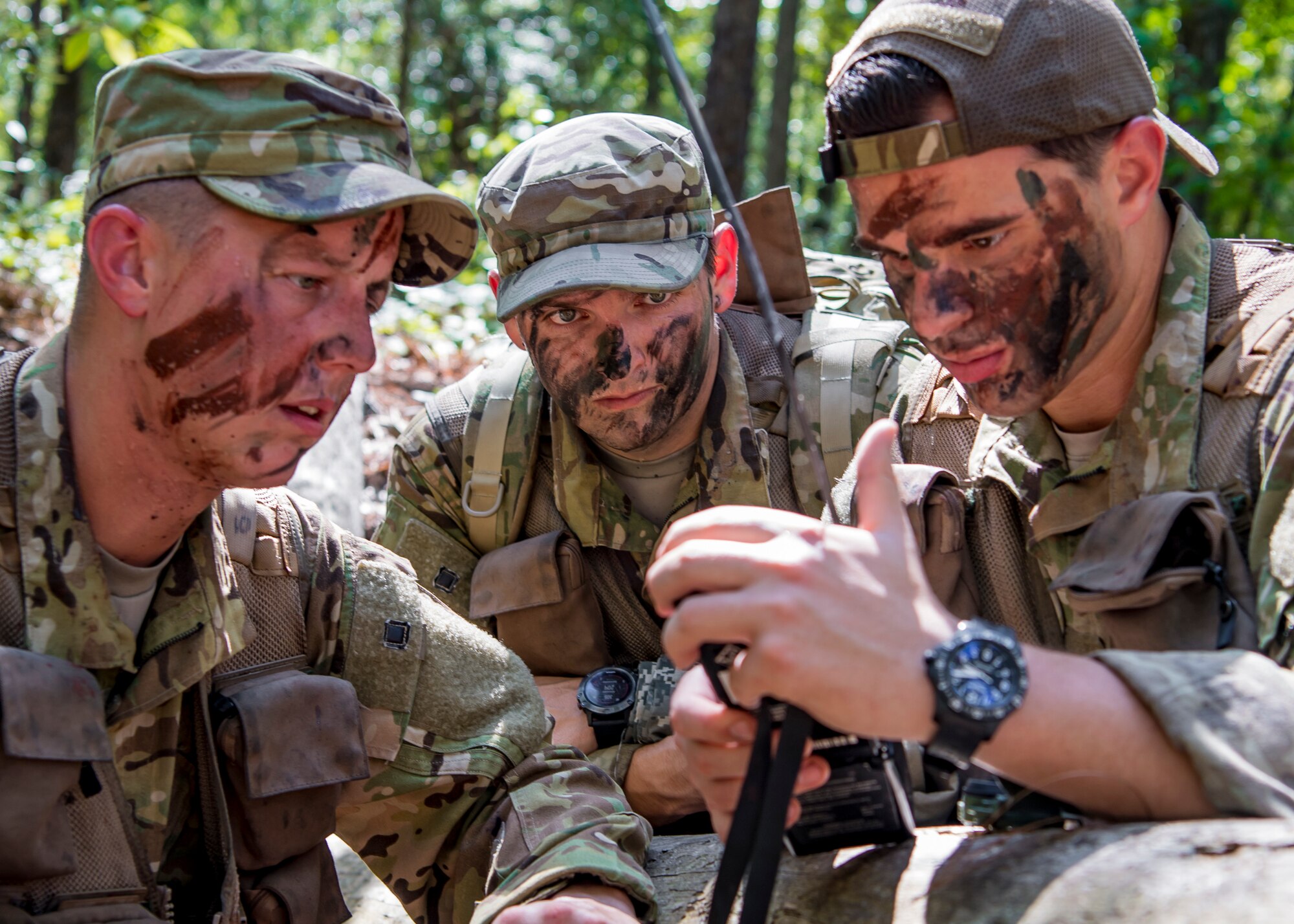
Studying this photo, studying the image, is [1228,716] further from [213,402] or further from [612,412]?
[612,412]

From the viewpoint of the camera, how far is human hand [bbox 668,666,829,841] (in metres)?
2.01

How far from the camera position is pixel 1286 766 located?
Result: 6.01 feet

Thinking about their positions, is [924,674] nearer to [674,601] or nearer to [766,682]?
[766,682]

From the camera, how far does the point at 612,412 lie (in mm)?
4074

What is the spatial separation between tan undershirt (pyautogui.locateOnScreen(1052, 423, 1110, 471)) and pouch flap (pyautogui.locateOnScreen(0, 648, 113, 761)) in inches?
89.6

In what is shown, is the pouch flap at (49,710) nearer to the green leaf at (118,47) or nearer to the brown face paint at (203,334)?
the brown face paint at (203,334)

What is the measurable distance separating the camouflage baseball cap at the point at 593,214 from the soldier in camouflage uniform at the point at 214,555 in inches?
40.2

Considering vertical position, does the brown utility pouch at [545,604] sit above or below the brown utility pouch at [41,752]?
below

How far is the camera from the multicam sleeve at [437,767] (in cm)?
293

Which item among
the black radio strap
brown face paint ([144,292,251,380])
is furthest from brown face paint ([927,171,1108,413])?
brown face paint ([144,292,251,380])

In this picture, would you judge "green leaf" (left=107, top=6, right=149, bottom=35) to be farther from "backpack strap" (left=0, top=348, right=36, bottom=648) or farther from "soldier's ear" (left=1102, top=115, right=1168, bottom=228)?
"soldier's ear" (left=1102, top=115, right=1168, bottom=228)

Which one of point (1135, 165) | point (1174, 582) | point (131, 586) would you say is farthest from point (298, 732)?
point (1135, 165)

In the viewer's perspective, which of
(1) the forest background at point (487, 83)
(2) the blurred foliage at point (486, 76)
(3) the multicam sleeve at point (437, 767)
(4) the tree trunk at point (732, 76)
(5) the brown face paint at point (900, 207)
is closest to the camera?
(5) the brown face paint at point (900, 207)

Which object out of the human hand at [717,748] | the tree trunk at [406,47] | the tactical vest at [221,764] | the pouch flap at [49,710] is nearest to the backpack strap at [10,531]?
the tactical vest at [221,764]
